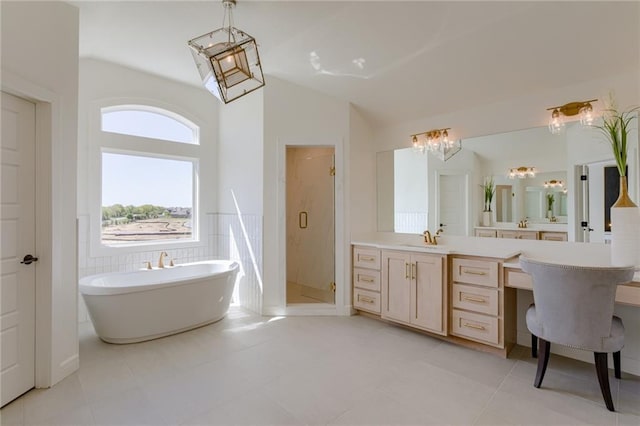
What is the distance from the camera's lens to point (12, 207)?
6.86 ft

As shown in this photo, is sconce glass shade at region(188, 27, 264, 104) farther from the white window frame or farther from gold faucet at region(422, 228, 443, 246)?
gold faucet at region(422, 228, 443, 246)

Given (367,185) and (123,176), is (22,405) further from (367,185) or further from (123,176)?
(367,185)

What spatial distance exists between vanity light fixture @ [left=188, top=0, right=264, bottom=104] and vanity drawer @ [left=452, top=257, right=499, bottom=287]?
2.38m

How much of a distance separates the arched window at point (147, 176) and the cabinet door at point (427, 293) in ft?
10.2

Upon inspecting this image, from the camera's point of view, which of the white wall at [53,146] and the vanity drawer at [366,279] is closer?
the white wall at [53,146]

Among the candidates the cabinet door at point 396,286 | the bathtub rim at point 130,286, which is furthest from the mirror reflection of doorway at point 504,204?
the bathtub rim at point 130,286

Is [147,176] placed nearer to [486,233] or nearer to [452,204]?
[452,204]

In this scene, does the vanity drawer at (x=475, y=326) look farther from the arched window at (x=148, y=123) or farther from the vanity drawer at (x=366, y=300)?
the arched window at (x=148, y=123)

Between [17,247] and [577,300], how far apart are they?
3.74m

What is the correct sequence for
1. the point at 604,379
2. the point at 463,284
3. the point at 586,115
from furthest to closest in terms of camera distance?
the point at 463,284
the point at 586,115
the point at 604,379

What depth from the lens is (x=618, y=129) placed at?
2443mm

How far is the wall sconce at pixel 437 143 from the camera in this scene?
342cm

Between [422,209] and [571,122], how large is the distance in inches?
61.8

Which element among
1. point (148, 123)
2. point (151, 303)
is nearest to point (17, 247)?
point (151, 303)
